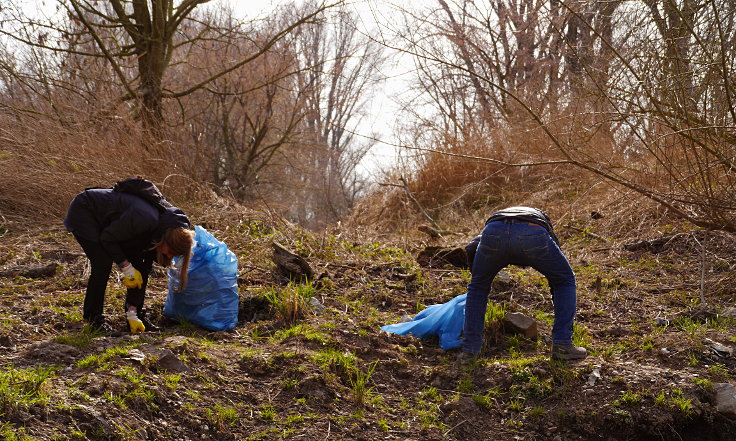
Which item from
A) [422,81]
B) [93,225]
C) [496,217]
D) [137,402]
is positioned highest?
[422,81]

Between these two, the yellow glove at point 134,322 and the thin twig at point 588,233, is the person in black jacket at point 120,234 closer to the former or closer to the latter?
the yellow glove at point 134,322

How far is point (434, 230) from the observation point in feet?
26.8

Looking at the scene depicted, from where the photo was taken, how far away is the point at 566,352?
3.96 meters

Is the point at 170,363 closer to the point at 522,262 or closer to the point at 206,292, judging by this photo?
the point at 206,292

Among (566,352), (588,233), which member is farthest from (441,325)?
(588,233)

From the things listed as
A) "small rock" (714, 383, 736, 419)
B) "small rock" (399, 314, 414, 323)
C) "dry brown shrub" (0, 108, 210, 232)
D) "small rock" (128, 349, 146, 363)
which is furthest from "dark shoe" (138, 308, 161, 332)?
"small rock" (714, 383, 736, 419)

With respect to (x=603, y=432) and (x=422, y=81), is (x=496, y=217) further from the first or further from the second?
(x=422, y=81)

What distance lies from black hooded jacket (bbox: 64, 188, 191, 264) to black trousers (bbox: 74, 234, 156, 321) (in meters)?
0.09

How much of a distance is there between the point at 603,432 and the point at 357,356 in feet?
5.02

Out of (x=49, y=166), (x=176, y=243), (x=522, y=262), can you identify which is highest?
(x=49, y=166)

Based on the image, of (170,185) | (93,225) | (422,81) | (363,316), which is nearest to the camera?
(93,225)

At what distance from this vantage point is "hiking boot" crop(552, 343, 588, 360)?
13.0ft

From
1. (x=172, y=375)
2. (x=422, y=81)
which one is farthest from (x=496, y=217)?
(x=422, y=81)

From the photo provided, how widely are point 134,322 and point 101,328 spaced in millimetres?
200
